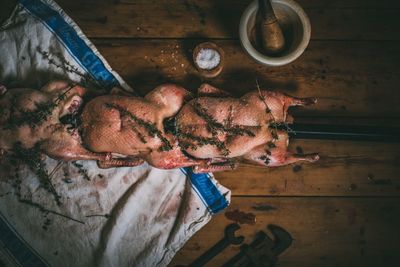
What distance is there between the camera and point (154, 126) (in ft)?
4.66

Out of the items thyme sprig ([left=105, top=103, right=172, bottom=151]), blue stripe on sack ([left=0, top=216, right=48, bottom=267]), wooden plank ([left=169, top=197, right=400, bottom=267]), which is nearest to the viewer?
thyme sprig ([left=105, top=103, right=172, bottom=151])

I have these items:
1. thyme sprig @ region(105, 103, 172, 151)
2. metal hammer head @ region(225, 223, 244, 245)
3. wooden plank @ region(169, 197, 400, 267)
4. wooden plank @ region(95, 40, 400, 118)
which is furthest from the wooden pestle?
metal hammer head @ region(225, 223, 244, 245)

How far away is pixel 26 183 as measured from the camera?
168cm

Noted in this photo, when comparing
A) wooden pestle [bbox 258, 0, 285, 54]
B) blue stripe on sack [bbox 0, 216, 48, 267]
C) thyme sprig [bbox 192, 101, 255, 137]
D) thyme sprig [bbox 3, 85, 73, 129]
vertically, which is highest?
wooden pestle [bbox 258, 0, 285, 54]

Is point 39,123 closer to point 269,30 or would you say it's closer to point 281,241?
point 269,30

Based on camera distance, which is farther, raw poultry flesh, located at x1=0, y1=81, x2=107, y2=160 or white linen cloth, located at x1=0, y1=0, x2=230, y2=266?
white linen cloth, located at x1=0, y1=0, x2=230, y2=266

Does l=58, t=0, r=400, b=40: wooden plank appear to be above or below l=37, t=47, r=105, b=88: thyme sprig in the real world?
above

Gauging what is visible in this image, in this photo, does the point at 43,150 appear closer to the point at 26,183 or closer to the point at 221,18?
the point at 26,183

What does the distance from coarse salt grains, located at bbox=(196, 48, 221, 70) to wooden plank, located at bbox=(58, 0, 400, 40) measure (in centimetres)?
17

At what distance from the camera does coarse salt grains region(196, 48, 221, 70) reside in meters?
1.67

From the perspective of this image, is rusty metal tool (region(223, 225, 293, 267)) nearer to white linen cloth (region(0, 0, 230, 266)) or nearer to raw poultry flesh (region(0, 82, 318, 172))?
white linen cloth (region(0, 0, 230, 266))

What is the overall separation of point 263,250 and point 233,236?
156mm

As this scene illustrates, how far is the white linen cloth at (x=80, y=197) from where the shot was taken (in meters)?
1.67

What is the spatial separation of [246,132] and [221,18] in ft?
2.31
